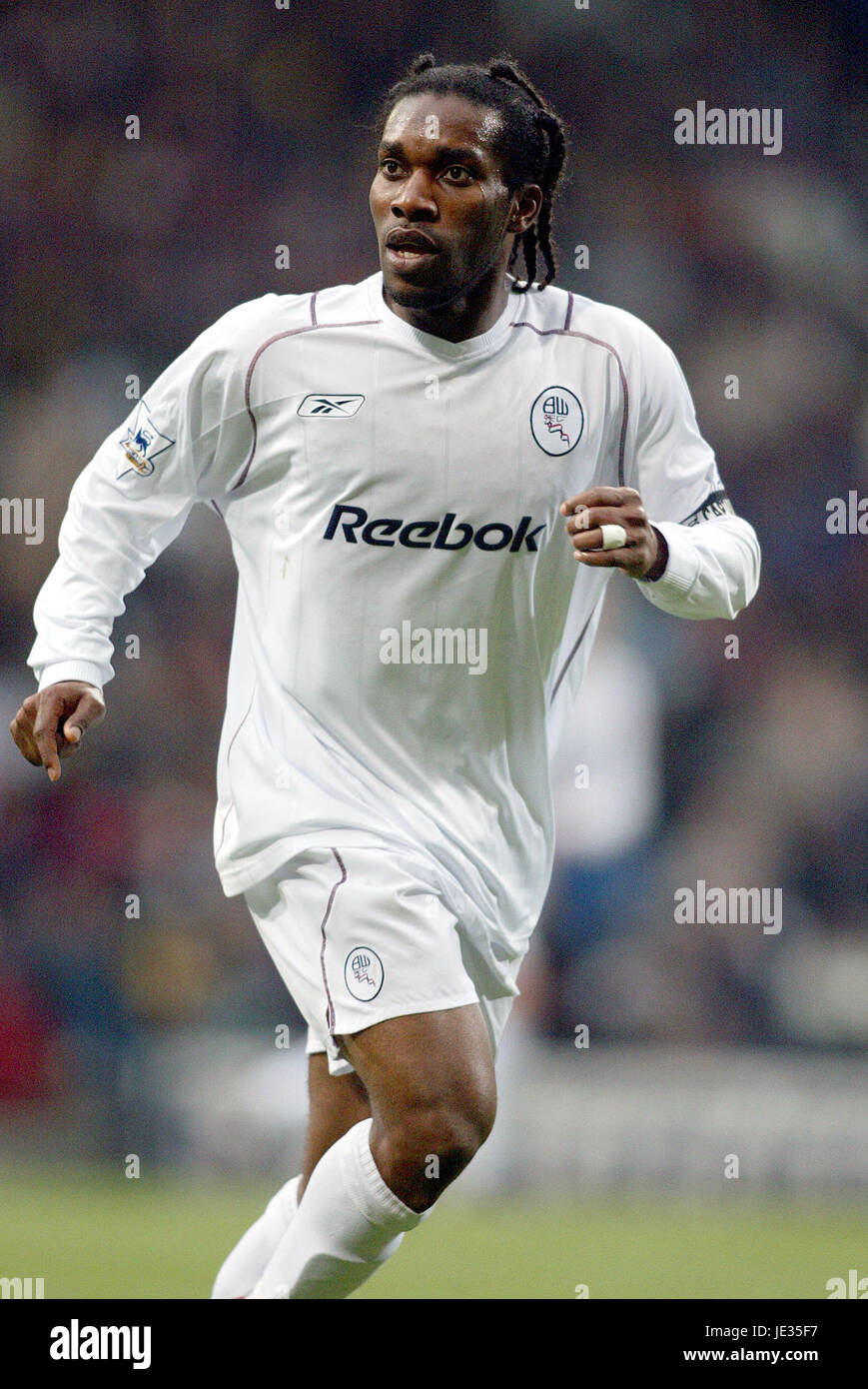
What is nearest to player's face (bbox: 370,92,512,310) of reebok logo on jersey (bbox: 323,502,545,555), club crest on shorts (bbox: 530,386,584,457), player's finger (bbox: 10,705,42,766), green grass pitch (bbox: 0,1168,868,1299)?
club crest on shorts (bbox: 530,386,584,457)

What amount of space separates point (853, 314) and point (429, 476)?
6.04 metres

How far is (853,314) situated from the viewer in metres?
9.09

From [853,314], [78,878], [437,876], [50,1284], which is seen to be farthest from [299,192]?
[437,876]

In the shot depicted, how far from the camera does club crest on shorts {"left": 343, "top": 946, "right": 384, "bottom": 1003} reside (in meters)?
3.39

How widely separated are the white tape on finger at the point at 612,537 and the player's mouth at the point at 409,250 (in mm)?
663

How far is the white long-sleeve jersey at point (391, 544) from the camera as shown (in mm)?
3594

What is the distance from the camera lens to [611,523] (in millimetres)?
3277

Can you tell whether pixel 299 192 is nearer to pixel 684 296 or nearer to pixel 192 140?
pixel 192 140

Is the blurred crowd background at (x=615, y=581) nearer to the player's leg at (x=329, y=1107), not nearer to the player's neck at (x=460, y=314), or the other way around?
the player's leg at (x=329, y=1107)

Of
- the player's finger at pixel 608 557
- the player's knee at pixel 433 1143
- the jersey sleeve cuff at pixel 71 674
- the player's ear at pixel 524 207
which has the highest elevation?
the player's ear at pixel 524 207

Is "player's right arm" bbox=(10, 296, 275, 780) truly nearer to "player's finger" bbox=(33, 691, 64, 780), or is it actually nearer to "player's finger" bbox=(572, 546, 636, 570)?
"player's finger" bbox=(33, 691, 64, 780)

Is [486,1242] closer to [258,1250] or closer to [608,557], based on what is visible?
[258,1250]

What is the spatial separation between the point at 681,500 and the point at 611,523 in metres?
0.56

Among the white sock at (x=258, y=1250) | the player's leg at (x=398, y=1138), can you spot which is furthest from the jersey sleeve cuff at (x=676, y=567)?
the white sock at (x=258, y=1250)
